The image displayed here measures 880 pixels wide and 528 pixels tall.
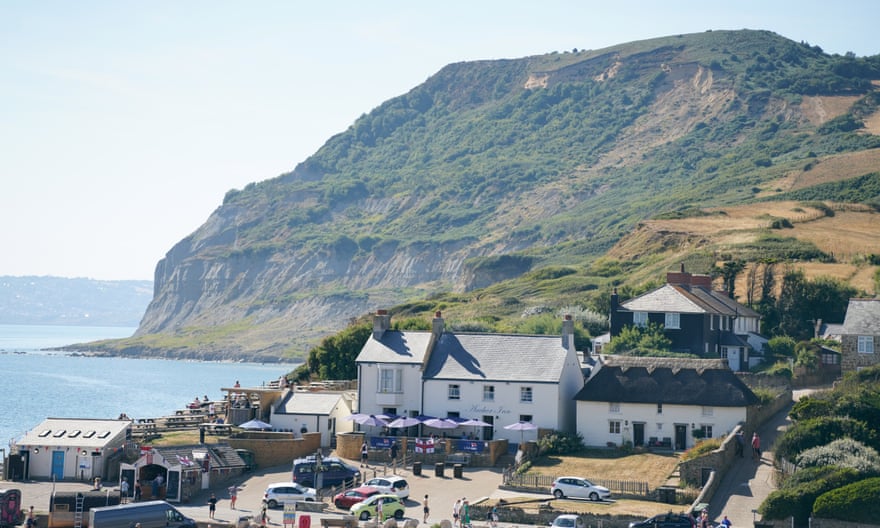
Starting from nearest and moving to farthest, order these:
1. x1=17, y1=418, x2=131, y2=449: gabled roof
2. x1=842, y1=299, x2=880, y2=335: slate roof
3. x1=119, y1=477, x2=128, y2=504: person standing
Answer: x1=119, y1=477, x2=128, y2=504: person standing
x1=17, y1=418, x2=131, y2=449: gabled roof
x1=842, y1=299, x2=880, y2=335: slate roof

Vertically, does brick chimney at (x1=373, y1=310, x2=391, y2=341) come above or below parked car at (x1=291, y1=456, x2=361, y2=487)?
above

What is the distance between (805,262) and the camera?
11575 centimetres

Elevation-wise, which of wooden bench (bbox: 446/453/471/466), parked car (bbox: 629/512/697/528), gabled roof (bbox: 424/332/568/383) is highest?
gabled roof (bbox: 424/332/568/383)

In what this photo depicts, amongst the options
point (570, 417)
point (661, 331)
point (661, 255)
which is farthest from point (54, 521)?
point (661, 255)

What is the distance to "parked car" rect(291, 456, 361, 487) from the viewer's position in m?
53.0

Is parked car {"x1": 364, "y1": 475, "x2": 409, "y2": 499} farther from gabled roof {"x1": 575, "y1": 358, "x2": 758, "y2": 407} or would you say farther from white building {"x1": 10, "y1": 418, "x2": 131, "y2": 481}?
gabled roof {"x1": 575, "y1": 358, "x2": 758, "y2": 407}

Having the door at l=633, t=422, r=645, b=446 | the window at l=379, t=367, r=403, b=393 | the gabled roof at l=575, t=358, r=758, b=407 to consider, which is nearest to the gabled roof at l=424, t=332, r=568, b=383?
the window at l=379, t=367, r=403, b=393

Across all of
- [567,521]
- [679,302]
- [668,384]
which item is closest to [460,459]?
[668,384]

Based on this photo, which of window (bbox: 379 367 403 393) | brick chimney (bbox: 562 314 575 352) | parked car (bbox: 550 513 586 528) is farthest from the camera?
window (bbox: 379 367 403 393)

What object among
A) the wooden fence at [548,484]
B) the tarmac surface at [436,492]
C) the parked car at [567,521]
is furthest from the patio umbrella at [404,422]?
the parked car at [567,521]

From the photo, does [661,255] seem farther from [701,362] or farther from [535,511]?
[535,511]

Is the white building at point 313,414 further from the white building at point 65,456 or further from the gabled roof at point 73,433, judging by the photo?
the white building at point 65,456

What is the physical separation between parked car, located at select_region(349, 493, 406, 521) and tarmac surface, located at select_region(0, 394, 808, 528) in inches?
24.5

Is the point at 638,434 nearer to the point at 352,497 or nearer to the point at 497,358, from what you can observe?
the point at 497,358
